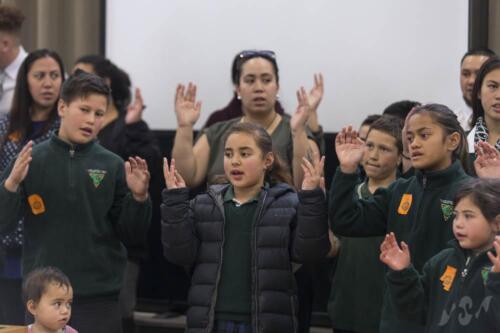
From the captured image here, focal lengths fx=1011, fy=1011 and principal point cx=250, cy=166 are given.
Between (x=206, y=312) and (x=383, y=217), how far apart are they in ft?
2.61

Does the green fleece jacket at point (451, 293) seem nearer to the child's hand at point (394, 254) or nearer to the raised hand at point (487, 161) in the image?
the child's hand at point (394, 254)

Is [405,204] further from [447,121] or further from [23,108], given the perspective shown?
[23,108]

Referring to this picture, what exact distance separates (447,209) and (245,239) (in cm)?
82

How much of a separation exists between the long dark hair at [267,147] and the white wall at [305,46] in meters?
1.43

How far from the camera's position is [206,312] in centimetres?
396

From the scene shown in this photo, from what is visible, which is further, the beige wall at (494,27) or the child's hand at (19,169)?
the beige wall at (494,27)

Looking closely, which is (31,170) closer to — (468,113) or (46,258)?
(46,258)

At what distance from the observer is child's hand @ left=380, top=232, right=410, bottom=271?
11.6 ft

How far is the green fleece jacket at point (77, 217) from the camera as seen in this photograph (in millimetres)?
4266

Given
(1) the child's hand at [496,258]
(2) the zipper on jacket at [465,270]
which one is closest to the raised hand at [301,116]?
(2) the zipper on jacket at [465,270]

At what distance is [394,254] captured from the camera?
11.6ft

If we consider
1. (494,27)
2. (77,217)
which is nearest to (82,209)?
(77,217)

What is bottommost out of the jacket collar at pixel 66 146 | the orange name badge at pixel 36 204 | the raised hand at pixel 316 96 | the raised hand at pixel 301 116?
the orange name badge at pixel 36 204

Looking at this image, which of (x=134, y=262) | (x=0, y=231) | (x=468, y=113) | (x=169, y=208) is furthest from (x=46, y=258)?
(x=468, y=113)
